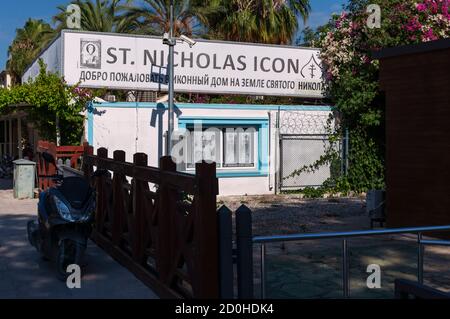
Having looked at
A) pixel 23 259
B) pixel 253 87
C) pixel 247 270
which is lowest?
pixel 23 259

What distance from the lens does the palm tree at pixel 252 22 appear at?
2705cm

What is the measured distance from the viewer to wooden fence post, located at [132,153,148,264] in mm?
6879

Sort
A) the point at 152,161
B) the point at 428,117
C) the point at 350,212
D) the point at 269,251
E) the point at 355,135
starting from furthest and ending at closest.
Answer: the point at 355,135 → the point at 152,161 → the point at 350,212 → the point at 428,117 → the point at 269,251

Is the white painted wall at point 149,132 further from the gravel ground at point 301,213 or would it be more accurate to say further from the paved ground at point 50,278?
the paved ground at point 50,278

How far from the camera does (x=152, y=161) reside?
627 inches

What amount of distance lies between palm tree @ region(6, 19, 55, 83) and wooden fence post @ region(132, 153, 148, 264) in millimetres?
33586

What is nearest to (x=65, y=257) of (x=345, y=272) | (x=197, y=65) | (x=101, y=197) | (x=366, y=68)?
(x=101, y=197)

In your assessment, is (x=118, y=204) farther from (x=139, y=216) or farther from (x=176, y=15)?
(x=176, y=15)

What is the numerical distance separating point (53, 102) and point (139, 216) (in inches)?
343

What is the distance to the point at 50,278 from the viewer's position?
22.7 feet

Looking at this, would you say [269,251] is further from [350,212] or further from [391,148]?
[350,212]

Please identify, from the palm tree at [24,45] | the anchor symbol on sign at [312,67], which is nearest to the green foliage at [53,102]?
the anchor symbol on sign at [312,67]
